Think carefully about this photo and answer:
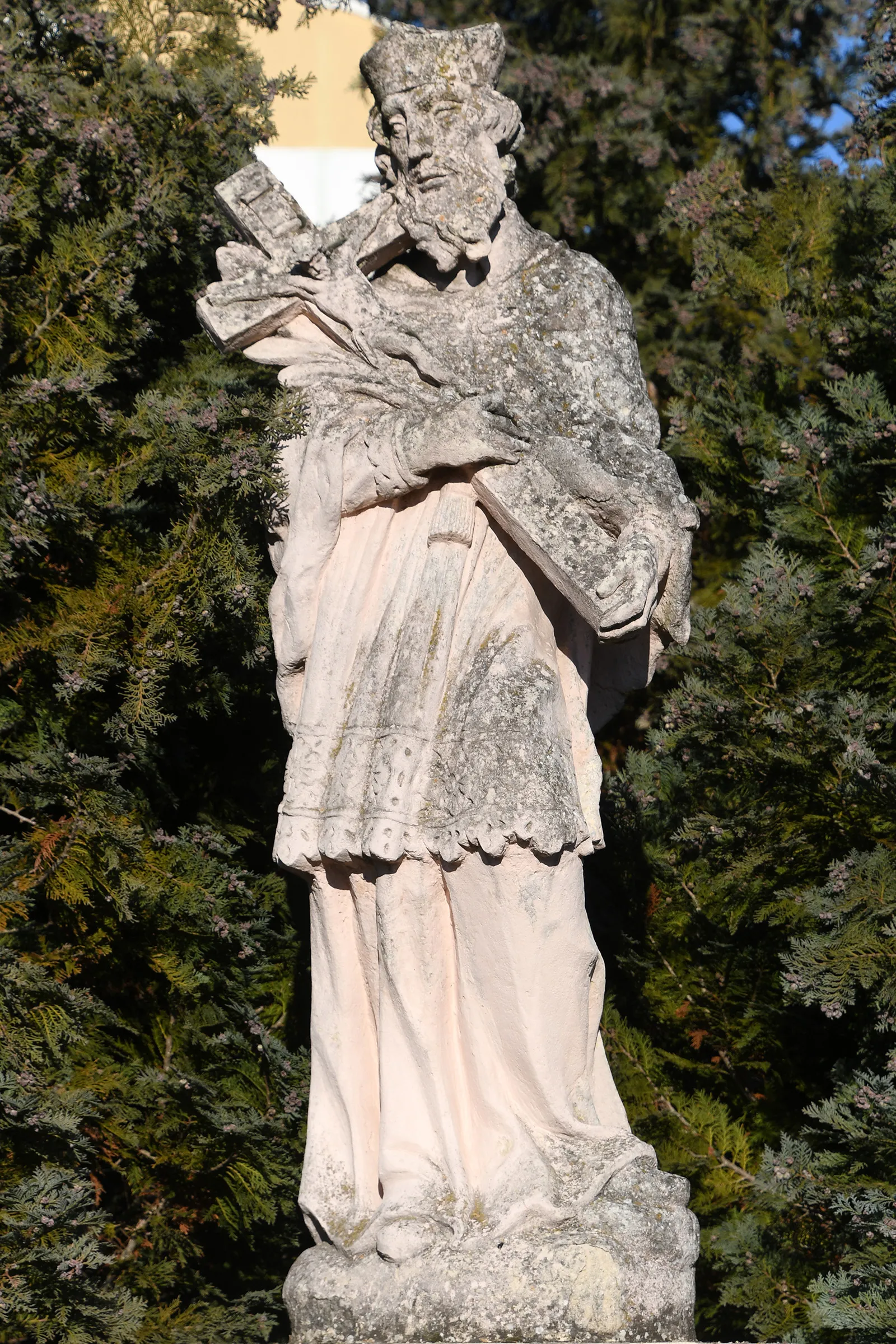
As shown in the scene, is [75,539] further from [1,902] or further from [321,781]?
[321,781]

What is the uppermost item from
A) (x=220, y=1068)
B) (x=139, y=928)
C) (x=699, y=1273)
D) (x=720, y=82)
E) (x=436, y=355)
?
(x=720, y=82)

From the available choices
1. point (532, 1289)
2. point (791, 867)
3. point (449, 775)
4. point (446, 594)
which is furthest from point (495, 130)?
point (791, 867)

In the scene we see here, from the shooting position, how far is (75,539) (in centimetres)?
636

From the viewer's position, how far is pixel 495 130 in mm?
4637

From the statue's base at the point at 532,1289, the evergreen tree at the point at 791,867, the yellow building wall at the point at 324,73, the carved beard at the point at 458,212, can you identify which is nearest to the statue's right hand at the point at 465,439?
the carved beard at the point at 458,212

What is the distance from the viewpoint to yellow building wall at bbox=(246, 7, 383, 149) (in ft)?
37.1

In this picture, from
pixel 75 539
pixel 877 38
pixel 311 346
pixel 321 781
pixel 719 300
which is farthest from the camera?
pixel 719 300

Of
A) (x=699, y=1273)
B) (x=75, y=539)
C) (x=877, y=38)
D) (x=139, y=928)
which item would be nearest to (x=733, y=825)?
(x=699, y=1273)

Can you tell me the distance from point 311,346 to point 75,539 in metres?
1.94

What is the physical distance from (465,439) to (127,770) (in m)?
2.78

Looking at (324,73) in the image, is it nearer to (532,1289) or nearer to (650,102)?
(650,102)

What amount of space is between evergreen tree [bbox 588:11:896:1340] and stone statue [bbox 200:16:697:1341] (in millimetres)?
1590

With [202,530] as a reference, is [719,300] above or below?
above

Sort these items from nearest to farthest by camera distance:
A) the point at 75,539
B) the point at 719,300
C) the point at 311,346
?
the point at 311,346
the point at 75,539
the point at 719,300
